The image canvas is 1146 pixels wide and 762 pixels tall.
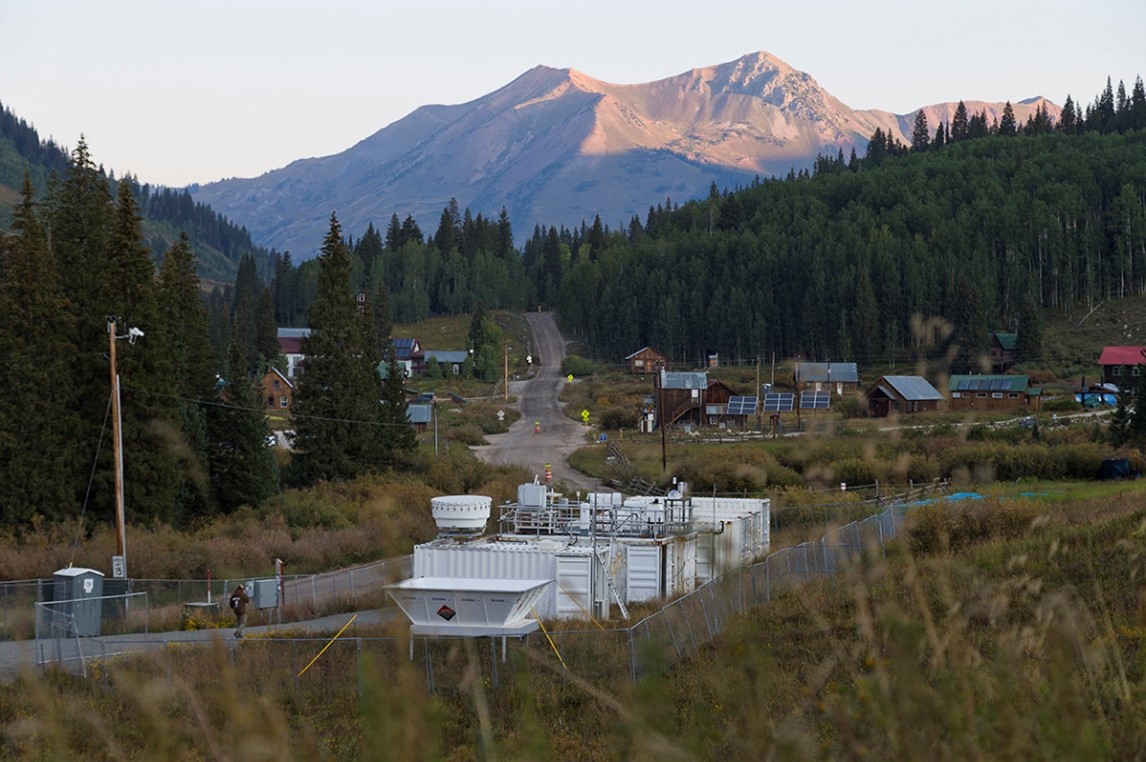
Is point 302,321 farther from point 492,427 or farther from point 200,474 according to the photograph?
point 200,474

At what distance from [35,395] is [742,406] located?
180ft

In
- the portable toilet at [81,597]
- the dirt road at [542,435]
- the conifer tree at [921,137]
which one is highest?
the conifer tree at [921,137]

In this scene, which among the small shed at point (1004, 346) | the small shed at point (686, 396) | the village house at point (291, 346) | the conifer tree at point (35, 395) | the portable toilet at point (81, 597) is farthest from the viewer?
the village house at point (291, 346)

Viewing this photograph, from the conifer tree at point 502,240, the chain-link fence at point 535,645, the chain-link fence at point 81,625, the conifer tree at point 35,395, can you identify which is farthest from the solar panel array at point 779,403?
the conifer tree at point 502,240

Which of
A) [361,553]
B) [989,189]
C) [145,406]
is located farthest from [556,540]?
[989,189]

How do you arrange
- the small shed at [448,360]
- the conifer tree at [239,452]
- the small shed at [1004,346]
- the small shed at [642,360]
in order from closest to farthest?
the conifer tree at [239,452], the small shed at [1004,346], the small shed at [642,360], the small shed at [448,360]

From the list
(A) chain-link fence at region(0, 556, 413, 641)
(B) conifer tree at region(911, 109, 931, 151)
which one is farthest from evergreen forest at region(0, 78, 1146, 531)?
(A) chain-link fence at region(0, 556, 413, 641)

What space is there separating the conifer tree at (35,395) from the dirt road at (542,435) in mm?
24344

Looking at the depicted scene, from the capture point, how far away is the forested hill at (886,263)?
361 ft

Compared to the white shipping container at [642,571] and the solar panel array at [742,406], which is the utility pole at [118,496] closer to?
the white shipping container at [642,571]

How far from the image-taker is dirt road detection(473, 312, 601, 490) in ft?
210

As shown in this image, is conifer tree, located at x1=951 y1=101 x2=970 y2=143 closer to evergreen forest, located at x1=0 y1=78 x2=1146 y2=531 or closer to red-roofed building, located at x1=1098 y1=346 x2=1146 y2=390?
evergreen forest, located at x1=0 y1=78 x2=1146 y2=531

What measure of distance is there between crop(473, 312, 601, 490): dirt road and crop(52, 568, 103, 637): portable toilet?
29843 millimetres

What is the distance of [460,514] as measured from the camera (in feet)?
90.4
